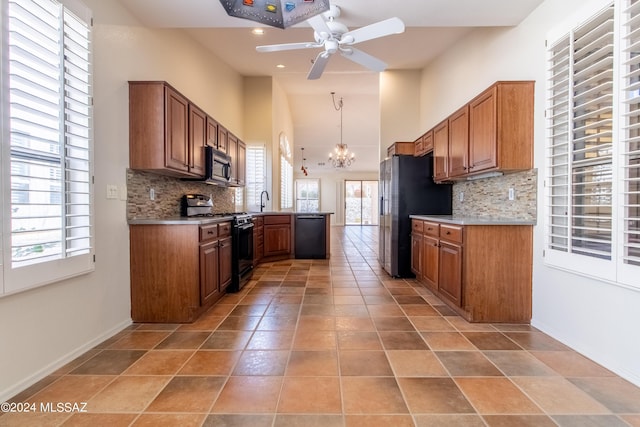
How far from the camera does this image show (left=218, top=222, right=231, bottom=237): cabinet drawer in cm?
329

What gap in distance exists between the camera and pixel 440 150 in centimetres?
395

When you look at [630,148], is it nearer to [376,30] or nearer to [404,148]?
[376,30]

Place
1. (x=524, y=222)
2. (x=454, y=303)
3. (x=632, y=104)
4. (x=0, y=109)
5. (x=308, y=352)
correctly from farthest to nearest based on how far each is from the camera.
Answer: (x=454, y=303)
(x=524, y=222)
(x=308, y=352)
(x=632, y=104)
(x=0, y=109)

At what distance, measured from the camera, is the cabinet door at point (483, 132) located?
8.98 ft

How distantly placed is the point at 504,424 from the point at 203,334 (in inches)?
81.7

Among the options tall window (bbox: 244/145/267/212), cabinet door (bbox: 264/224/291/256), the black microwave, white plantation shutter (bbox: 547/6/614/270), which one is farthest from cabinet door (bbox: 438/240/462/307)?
tall window (bbox: 244/145/267/212)

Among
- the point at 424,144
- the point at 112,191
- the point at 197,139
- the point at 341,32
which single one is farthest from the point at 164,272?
the point at 424,144

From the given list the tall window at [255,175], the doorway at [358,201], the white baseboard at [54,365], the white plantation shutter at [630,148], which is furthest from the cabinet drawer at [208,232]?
the doorway at [358,201]

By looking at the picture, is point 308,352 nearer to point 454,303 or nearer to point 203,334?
point 203,334

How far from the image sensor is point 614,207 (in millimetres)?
1898

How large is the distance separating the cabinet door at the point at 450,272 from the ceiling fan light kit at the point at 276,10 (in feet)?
7.91

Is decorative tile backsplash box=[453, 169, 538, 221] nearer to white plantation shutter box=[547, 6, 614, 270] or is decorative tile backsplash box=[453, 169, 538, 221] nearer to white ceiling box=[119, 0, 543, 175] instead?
white plantation shutter box=[547, 6, 614, 270]

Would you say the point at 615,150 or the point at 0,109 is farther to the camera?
the point at 615,150

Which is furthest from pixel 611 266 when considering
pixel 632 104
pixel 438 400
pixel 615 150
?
pixel 438 400
